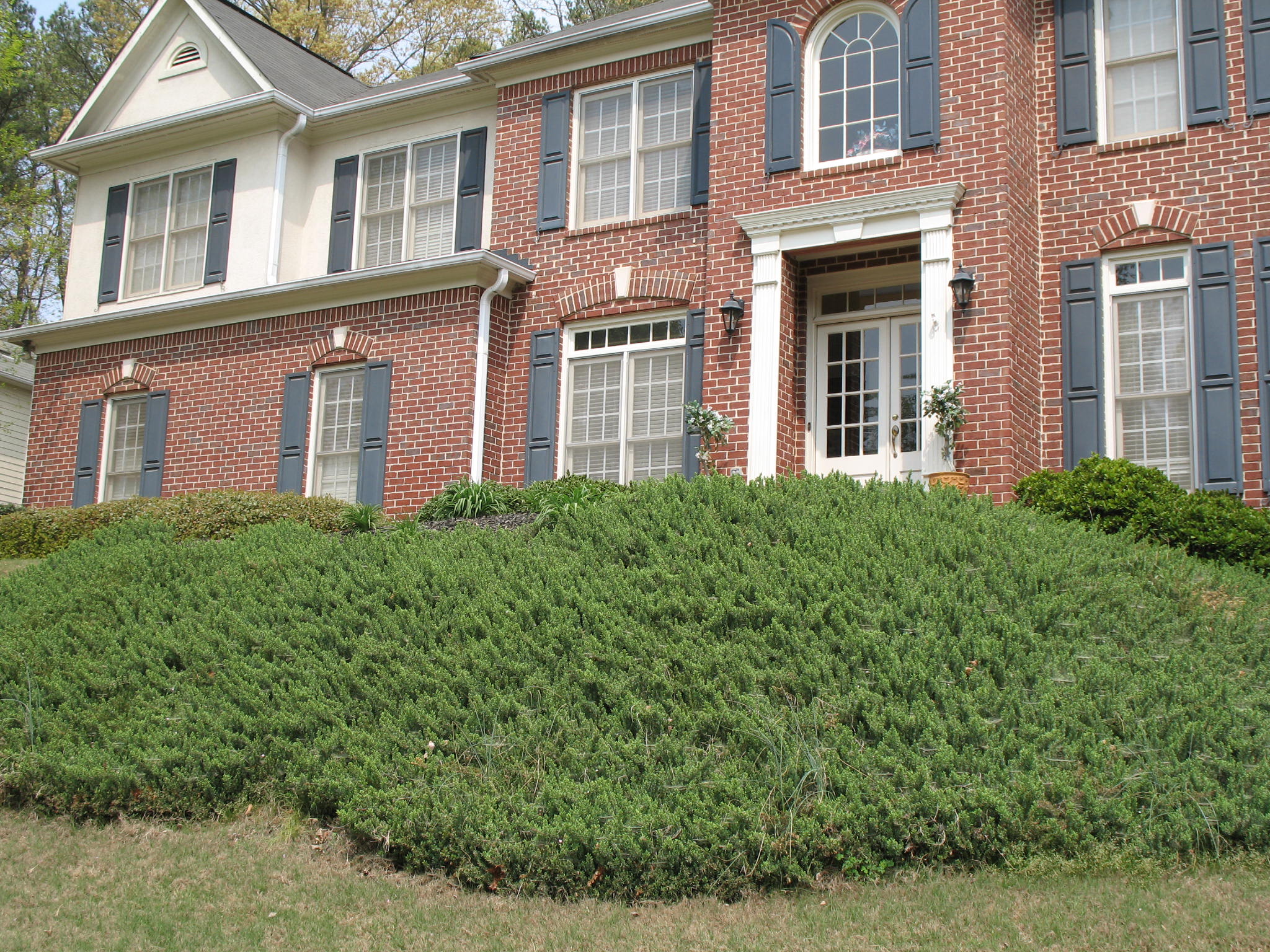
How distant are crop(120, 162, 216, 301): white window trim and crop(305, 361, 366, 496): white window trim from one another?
9.19ft

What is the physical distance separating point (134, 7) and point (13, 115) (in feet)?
12.1

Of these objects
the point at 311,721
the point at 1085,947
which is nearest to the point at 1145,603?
the point at 1085,947

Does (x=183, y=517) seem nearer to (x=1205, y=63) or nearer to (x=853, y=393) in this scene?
(x=853, y=393)

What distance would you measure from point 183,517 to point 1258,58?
11.5m

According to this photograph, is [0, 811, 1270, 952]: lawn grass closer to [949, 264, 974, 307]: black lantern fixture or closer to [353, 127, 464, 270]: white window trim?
[949, 264, 974, 307]: black lantern fixture

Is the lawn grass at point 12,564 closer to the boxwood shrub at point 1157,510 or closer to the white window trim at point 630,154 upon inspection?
the white window trim at point 630,154

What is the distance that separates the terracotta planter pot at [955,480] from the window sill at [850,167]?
10.4 ft

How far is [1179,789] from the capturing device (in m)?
5.86

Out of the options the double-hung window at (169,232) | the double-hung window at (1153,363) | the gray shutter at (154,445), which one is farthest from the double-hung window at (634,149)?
the gray shutter at (154,445)

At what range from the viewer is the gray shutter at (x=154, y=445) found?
53.5 ft

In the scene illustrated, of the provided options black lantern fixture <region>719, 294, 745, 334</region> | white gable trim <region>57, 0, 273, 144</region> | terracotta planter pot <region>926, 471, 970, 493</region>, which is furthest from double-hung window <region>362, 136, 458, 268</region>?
terracotta planter pot <region>926, 471, 970, 493</region>

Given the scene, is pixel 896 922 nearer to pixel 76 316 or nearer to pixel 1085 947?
pixel 1085 947

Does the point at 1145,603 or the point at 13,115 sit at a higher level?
the point at 13,115

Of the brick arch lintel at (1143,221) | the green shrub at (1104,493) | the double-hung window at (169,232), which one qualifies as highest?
the double-hung window at (169,232)
